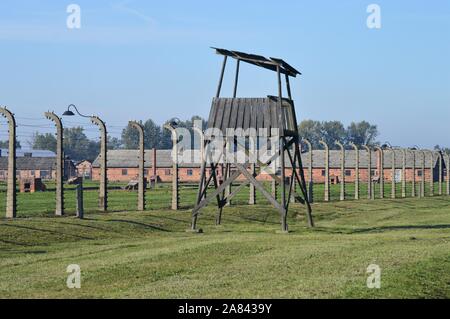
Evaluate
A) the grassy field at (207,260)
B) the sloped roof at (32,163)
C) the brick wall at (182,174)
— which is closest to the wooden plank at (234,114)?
the grassy field at (207,260)

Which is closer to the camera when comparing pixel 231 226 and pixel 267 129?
pixel 267 129

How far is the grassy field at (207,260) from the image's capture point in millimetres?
12742

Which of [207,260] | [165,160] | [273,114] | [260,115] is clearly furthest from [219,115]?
[165,160]

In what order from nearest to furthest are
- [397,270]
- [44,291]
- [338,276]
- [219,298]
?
1. [219,298]
2. [44,291]
3. [338,276]
4. [397,270]

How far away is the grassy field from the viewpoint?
12.7m

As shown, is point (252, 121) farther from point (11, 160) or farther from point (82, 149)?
point (82, 149)

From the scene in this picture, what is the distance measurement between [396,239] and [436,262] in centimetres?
548

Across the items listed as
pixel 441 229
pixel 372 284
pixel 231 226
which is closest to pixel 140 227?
pixel 231 226

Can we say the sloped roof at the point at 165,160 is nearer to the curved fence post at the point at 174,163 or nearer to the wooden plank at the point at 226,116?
the curved fence post at the point at 174,163

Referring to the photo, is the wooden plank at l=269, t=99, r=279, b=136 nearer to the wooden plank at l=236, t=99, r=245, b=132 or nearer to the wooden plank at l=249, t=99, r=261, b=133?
the wooden plank at l=249, t=99, r=261, b=133

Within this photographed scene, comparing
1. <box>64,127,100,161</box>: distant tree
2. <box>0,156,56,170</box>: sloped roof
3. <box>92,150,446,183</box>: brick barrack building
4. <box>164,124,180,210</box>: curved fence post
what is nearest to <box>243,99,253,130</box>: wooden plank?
<box>164,124,180,210</box>: curved fence post

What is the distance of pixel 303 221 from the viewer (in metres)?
33.3

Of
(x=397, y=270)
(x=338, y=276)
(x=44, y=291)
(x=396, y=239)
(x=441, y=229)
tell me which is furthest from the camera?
(x=441, y=229)

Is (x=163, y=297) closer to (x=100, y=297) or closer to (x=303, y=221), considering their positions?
(x=100, y=297)
